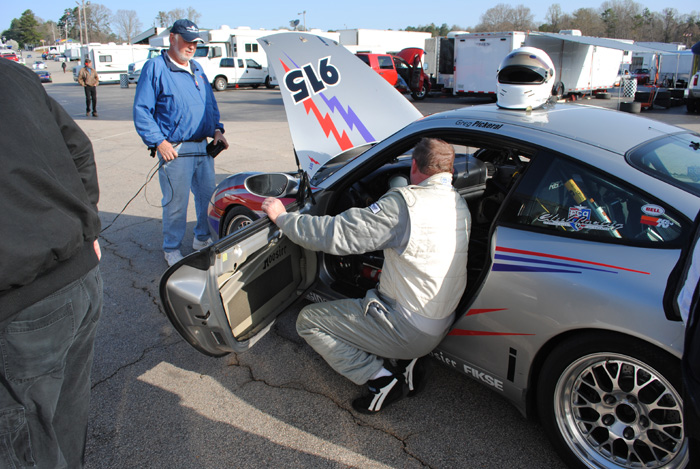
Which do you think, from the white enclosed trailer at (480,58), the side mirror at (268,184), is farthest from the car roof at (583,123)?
the white enclosed trailer at (480,58)

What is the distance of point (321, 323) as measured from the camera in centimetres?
259

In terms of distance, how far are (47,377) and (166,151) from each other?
9.15ft

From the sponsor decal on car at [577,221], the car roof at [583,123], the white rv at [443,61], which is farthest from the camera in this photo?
the white rv at [443,61]

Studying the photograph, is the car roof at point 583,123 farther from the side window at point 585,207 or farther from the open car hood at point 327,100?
the open car hood at point 327,100

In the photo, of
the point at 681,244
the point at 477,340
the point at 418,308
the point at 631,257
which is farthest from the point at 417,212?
the point at 681,244

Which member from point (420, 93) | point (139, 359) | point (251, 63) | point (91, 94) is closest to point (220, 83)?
point (251, 63)

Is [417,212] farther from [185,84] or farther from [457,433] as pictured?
[185,84]

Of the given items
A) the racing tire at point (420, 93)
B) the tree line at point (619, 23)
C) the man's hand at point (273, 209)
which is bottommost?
the man's hand at point (273, 209)

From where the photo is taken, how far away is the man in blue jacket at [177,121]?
4.03 metres

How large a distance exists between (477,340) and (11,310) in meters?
1.85

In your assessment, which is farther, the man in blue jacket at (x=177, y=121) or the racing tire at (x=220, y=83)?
the racing tire at (x=220, y=83)

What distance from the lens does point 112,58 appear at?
37.3m

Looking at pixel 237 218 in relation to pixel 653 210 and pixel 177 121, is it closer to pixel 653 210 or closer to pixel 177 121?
pixel 177 121

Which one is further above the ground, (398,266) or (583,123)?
(583,123)
